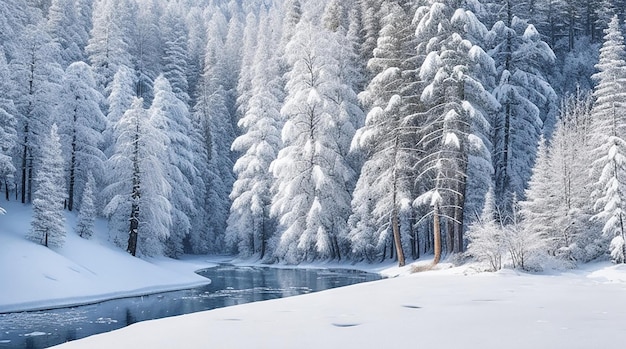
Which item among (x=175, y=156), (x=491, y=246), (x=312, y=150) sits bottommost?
(x=491, y=246)

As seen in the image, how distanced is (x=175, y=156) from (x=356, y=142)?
16.2m

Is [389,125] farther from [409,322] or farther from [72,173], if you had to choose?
[72,173]

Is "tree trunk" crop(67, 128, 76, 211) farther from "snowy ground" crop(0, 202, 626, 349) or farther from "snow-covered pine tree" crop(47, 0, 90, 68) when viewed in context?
"snowy ground" crop(0, 202, 626, 349)

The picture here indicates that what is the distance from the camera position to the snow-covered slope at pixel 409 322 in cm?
812

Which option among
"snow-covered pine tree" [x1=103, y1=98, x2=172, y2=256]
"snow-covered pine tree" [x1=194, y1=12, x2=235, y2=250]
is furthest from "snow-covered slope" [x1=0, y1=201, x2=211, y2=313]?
"snow-covered pine tree" [x1=194, y1=12, x2=235, y2=250]

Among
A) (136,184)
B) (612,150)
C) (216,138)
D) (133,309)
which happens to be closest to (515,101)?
(612,150)

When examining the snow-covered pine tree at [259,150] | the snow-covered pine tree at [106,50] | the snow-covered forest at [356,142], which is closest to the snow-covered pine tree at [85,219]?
the snow-covered forest at [356,142]

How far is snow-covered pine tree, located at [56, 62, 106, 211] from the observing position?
3778 centimetres

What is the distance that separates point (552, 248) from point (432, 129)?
9.04m

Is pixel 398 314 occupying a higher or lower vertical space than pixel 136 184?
lower

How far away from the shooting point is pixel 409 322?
9.86 m

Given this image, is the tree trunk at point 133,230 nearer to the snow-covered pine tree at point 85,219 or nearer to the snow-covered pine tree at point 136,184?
the snow-covered pine tree at point 136,184

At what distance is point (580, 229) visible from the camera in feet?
79.2

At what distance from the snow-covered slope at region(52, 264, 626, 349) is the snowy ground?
0.06 feet
